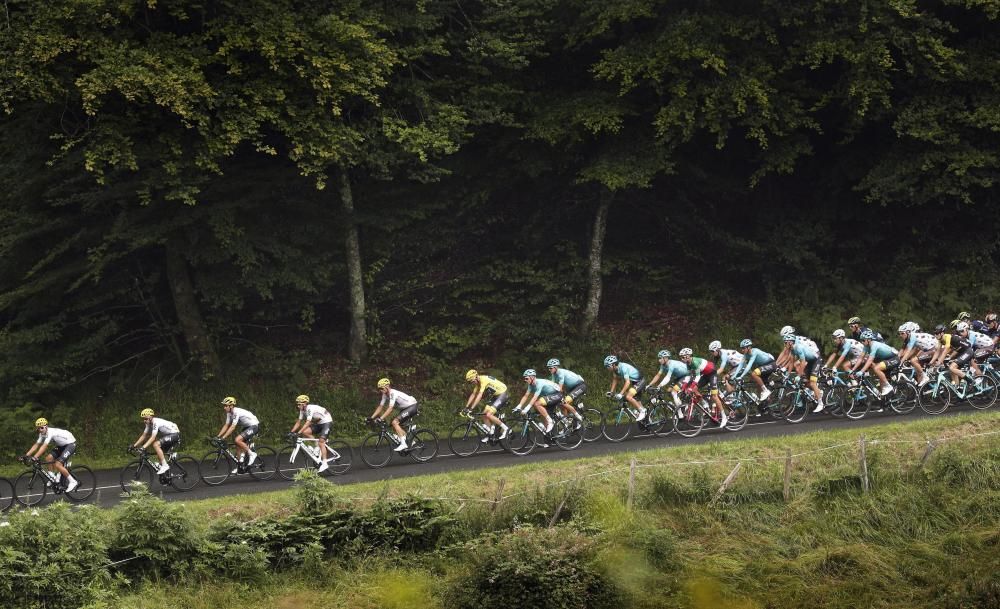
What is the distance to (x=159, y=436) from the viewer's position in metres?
19.8

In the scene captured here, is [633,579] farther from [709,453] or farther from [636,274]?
[636,274]

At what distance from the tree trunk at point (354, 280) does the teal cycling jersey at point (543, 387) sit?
6.37 metres

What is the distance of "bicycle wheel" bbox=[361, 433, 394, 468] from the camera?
20584 mm

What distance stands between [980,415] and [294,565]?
14596 millimetres

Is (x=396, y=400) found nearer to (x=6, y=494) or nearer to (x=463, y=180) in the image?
(x=6, y=494)

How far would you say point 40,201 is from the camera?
2288cm

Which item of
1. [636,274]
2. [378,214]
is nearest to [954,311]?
[636,274]

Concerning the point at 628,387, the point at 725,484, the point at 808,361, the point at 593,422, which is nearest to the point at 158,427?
the point at 593,422

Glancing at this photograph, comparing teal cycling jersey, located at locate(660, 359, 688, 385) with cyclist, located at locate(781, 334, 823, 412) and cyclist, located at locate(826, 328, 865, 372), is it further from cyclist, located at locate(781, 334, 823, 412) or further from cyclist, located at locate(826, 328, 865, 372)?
cyclist, located at locate(826, 328, 865, 372)

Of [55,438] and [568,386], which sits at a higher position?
[568,386]

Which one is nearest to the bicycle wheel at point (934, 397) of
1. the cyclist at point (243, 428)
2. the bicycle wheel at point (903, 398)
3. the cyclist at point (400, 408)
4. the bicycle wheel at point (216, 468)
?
the bicycle wheel at point (903, 398)

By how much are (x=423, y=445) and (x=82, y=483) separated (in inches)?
281

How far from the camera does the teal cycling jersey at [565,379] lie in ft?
70.9

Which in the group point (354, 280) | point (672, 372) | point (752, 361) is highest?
point (354, 280)
